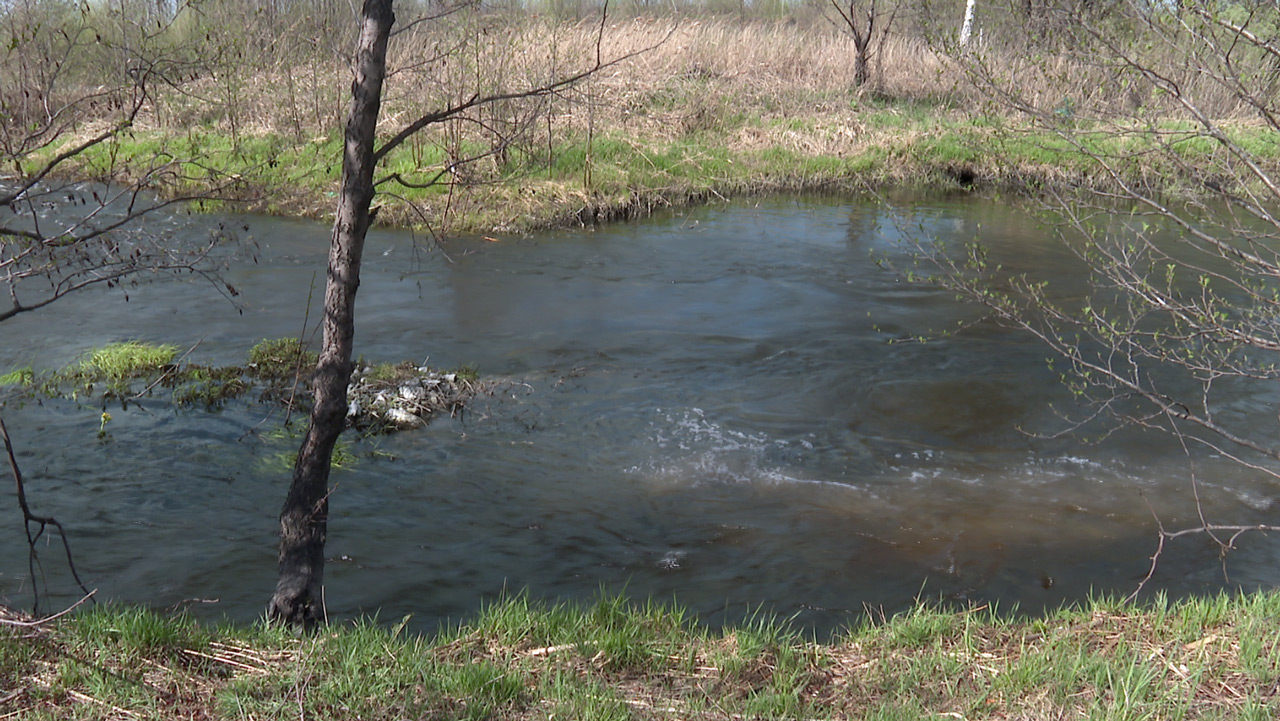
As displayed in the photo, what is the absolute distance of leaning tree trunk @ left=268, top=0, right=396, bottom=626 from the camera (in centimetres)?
475

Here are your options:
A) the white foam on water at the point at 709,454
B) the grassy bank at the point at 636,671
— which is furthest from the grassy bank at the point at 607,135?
the grassy bank at the point at 636,671

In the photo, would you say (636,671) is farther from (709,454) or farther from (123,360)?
(123,360)

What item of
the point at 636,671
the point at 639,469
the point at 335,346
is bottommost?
the point at 639,469

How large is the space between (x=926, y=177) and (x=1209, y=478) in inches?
527

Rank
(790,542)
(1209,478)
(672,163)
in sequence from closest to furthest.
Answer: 1. (790,542)
2. (1209,478)
3. (672,163)

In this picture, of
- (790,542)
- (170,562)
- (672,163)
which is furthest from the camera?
(672,163)

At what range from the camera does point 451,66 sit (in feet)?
55.1

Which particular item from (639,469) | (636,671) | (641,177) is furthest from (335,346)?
(641,177)

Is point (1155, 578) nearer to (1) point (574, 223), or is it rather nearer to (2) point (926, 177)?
(1) point (574, 223)

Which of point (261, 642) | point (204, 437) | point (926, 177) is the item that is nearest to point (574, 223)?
point (926, 177)

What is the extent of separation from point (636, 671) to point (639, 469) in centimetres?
378

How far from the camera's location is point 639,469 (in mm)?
8336

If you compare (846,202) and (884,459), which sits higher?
(846,202)

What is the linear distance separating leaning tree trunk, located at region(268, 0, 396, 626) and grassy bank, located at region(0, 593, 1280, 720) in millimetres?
412
